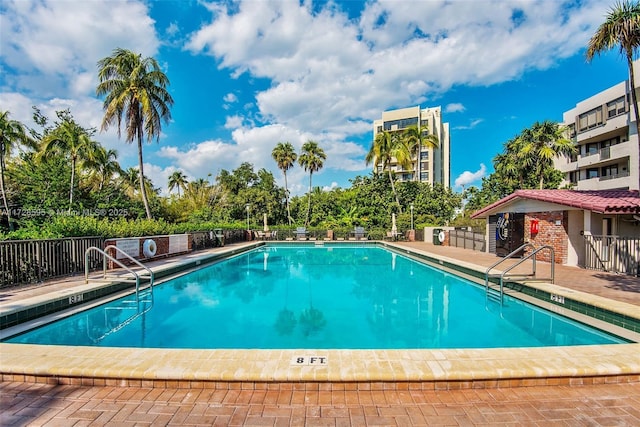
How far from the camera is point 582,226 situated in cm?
1019

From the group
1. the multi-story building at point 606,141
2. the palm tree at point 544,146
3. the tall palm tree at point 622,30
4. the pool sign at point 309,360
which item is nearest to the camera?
the pool sign at point 309,360

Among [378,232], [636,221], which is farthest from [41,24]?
[378,232]

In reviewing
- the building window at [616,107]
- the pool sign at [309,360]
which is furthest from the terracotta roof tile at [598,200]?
the building window at [616,107]

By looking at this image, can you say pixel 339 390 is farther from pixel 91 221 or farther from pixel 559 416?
pixel 91 221

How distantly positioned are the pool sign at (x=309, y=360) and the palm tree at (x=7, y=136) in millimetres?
20755

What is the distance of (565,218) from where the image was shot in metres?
10.5

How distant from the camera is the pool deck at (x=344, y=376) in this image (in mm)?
2721

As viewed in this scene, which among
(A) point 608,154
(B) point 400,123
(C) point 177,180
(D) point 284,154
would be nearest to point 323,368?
(D) point 284,154

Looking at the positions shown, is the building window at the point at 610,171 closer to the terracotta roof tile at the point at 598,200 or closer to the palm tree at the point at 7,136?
the terracotta roof tile at the point at 598,200

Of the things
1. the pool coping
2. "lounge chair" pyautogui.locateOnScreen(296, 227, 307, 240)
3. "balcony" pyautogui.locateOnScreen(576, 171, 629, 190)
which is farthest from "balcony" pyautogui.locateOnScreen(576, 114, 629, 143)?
the pool coping

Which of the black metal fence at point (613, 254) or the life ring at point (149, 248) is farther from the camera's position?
the life ring at point (149, 248)

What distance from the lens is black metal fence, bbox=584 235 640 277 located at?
842cm

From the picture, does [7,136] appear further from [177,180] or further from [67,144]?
[177,180]

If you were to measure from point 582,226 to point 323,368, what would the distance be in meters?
11.2
